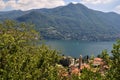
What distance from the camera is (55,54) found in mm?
29844

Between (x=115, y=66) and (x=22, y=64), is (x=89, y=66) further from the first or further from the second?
(x=22, y=64)

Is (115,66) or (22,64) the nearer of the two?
(115,66)

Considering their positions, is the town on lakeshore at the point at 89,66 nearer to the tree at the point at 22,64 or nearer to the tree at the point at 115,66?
the tree at the point at 115,66

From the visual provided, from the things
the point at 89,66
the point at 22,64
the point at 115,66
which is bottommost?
the point at 22,64

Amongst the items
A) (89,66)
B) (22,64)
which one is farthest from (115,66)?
(22,64)

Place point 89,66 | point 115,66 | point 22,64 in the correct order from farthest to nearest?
point 22,64
point 89,66
point 115,66

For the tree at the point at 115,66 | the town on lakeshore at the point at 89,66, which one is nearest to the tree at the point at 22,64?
the town on lakeshore at the point at 89,66

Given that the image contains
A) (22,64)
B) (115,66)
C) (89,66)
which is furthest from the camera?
(22,64)

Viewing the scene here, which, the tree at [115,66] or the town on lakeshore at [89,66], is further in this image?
the town on lakeshore at [89,66]

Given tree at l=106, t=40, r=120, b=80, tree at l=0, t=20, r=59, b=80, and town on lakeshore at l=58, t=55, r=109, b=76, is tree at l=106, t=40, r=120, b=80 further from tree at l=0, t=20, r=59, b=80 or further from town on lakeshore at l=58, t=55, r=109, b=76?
tree at l=0, t=20, r=59, b=80

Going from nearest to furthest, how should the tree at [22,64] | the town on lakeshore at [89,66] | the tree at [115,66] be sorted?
the tree at [115,66] < the town on lakeshore at [89,66] < the tree at [22,64]

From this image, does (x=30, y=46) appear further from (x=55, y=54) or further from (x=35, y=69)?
(x=35, y=69)

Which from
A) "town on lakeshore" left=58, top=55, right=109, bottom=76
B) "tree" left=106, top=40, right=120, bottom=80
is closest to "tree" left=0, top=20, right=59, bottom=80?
"town on lakeshore" left=58, top=55, right=109, bottom=76

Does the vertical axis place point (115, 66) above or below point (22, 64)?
above
